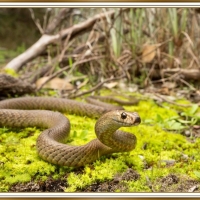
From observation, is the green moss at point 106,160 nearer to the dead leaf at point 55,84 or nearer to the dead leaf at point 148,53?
the dead leaf at point 55,84

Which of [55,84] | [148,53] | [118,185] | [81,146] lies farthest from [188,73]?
[118,185]

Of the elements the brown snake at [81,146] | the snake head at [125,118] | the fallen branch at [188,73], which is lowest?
the fallen branch at [188,73]

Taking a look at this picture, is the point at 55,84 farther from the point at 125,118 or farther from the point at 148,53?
the point at 125,118

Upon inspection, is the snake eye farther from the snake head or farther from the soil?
the soil

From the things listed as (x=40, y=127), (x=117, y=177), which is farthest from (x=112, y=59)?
(x=117, y=177)

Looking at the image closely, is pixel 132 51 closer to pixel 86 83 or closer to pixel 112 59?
pixel 112 59

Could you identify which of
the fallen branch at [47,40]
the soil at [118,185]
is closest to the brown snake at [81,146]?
the soil at [118,185]
